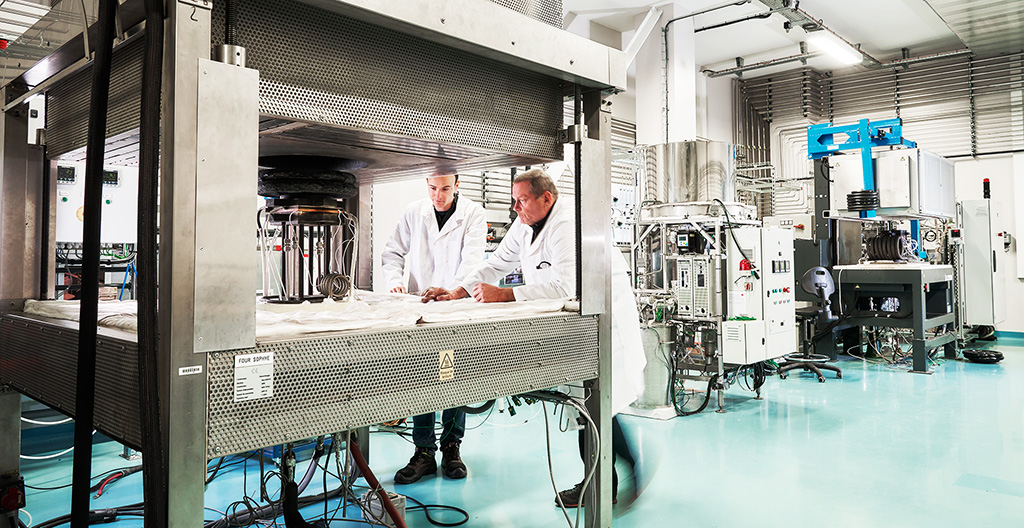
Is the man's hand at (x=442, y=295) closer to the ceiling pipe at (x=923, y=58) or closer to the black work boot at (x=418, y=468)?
the black work boot at (x=418, y=468)

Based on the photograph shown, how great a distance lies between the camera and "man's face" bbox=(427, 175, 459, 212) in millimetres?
3300

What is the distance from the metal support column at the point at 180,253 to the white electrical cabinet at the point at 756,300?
13.8 feet

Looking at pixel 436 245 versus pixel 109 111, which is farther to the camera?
pixel 436 245

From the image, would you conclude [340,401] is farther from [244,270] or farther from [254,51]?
[254,51]

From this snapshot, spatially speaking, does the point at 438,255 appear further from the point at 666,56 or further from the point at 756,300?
the point at 666,56

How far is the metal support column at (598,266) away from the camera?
73.8 inches

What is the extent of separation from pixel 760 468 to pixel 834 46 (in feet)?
17.3

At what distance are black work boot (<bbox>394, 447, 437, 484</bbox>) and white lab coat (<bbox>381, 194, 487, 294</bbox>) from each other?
0.81 m

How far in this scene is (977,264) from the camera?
750 cm

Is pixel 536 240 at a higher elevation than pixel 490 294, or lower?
higher

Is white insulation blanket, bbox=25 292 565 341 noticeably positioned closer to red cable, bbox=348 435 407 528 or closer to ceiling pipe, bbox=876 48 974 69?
red cable, bbox=348 435 407 528

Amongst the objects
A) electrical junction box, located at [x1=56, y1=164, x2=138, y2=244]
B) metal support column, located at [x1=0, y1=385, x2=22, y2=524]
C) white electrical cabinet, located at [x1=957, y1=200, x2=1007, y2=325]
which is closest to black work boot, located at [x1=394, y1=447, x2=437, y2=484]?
metal support column, located at [x1=0, y1=385, x2=22, y2=524]

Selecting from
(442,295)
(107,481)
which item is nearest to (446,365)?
(442,295)

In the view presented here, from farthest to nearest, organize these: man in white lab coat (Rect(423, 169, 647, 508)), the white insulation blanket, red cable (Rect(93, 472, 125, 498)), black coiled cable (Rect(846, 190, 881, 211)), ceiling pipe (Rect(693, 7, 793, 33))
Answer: ceiling pipe (Rect(693, 7, 793, 33))
black coiled cable (Rect(846, 190, 881, 211))
red cable (Rect(93, 472, 125, 498))
man in white lab coat (Rect(423, 169, 647, 508))
the white insulation blanket
